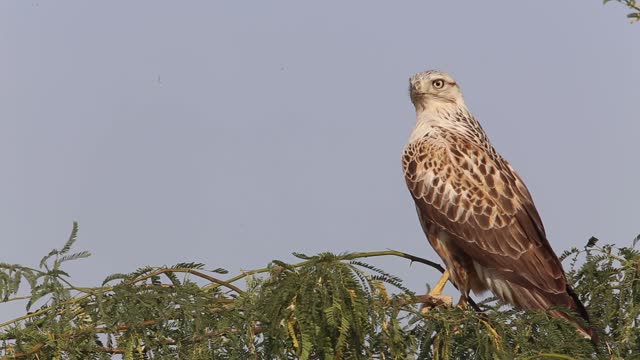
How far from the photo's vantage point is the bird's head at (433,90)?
29.6 feet

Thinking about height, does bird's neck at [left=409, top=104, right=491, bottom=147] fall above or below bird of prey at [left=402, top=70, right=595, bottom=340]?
above

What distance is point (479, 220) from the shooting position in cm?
780

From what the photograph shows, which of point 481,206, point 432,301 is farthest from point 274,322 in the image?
point 481,206

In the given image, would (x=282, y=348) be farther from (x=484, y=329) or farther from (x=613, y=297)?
(x=613, y=297)

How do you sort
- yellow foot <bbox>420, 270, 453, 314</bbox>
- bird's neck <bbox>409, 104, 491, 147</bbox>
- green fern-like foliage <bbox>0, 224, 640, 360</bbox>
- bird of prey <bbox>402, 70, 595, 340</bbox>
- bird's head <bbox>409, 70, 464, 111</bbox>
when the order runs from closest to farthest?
green fern-like foliage <bbox>0, 224, 640, 360</bbox>, yellow foot <bbox>420, 270, 453, 314</bbox>, bird of prey <bbox>402, 70, 595, 340</bbox>, bird's neck <bbox>409, 104, 491, 147</bbox>, bird's head <bbox>409, 70, 464, 111</bbox>

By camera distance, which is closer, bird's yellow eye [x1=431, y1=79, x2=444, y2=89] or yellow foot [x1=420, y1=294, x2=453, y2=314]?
yellow foot [x1=420, y1=294, x2=453, y2=314]

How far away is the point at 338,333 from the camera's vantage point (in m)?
4.75

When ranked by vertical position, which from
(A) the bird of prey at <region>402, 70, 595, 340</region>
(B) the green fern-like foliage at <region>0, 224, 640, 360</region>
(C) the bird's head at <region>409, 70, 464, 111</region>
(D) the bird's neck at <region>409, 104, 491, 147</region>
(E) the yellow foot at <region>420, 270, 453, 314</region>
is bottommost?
(B) the green fern-like foliage at <region>0, 224, 640, 360</region>

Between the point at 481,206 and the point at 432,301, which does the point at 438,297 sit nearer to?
the point at 432,301

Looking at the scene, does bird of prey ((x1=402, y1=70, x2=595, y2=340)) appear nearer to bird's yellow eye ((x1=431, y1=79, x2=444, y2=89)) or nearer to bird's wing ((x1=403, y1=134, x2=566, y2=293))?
bird's wing ((x1=403, y1=134, x2=566, y2=293))

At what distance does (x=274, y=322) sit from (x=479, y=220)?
11.2 ft

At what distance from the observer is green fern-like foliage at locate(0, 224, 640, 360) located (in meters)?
4.77

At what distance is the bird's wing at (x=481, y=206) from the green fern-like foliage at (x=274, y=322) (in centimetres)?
185

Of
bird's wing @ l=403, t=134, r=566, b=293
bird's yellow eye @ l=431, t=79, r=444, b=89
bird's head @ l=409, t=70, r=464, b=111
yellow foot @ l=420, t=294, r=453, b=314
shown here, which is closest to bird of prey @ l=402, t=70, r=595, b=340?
bird's wing @ l=403, t=134, r=566, b=293
